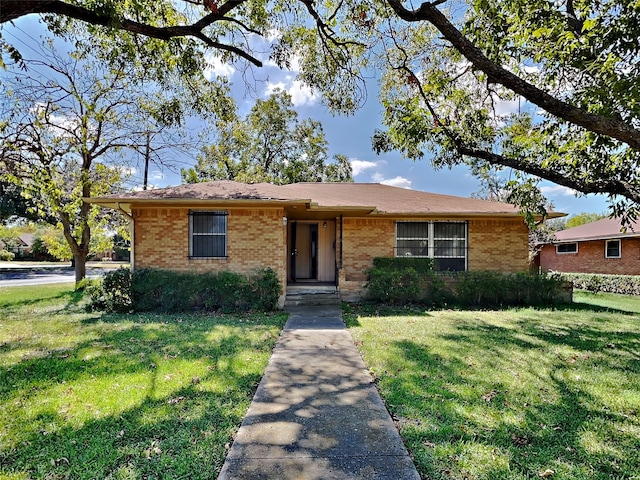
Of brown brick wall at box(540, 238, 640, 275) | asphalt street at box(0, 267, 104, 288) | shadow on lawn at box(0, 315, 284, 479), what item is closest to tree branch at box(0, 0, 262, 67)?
shadow on lawn at box(0, 315, 284, 479)

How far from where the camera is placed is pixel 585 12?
649 centimetres

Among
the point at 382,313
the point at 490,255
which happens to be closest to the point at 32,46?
the point at 382,313

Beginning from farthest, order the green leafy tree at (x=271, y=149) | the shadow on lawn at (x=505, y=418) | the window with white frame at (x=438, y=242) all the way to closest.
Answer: the green leafy tree at (x=271, y=149), the window with white frame at (x=438, y=242), the shadow on lawn at (x=505, y=418)

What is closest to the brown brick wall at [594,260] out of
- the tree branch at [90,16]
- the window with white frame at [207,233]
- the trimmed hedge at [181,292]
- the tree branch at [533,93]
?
the tree branch at [533,93]

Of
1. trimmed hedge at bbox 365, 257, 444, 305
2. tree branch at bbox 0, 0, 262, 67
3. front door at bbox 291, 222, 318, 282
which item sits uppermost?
tree branch at bbox 0, 0, 262, 67

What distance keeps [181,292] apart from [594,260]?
69.4ft

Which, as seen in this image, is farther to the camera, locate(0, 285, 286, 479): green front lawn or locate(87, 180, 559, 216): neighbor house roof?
locate(87, 180, 559, 216): neighbor house roof

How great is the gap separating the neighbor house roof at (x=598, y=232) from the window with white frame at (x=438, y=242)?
32.0 ft

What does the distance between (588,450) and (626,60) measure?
22.3 ft

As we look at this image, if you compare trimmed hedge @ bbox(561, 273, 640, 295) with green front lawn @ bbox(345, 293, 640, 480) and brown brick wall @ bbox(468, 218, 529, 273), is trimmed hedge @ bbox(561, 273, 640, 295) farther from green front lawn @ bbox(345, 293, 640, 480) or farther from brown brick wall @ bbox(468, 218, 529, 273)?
green front lawn @ bbox(345, 293, 640, 480)

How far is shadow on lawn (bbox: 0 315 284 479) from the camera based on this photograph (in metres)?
2.80

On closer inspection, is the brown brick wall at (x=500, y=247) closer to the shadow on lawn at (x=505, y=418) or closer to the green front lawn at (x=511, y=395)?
the green front lawn at (x=511, y=395)

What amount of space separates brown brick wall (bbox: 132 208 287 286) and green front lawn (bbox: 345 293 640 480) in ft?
12.6

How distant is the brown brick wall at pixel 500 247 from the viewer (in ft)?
40.4
